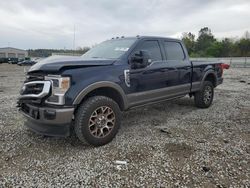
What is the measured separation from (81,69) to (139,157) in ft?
5.25

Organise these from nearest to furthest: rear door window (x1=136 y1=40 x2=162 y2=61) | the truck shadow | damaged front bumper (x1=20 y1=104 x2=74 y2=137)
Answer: damaged front bumper (x1=20 y1=104 x2=74 y2=137), the truck shadow, rear door window (x1=136 y1=40 x2=162 y2=61)

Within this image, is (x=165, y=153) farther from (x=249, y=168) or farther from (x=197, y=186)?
(x=249, y=168)

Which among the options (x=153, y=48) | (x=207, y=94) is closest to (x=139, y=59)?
(x=153, y=48)

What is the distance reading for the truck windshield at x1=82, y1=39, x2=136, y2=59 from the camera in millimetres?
4387

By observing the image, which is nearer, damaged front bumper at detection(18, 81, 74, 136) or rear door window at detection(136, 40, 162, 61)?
damaged front bumper at detection(18, 81, 74, 136)

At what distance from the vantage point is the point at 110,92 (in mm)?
4055

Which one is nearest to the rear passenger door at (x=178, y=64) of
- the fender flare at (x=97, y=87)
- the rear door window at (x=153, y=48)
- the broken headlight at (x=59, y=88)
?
the rear door window at (x=153, y=48)

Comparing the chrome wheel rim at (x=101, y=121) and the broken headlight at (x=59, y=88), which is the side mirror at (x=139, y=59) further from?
the broken headlight at (x=59, y=88)

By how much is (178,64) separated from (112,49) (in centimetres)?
164

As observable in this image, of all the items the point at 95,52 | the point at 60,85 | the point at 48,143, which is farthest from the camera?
the point at 95,52

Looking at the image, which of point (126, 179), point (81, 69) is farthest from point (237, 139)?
point (81, 69)

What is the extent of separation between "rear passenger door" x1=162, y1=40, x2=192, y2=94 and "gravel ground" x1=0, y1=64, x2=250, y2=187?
2.75 ft

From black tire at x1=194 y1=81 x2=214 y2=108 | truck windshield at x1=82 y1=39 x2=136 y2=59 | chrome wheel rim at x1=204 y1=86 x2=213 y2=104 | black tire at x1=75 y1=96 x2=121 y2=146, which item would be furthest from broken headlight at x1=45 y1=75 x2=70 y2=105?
chrome wheel rim at x1=204 y1=86 x2=213 y2=104

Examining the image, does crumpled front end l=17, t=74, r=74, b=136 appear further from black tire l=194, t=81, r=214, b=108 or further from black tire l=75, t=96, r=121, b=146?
black tire l=194, t=81, r=214, b=108
